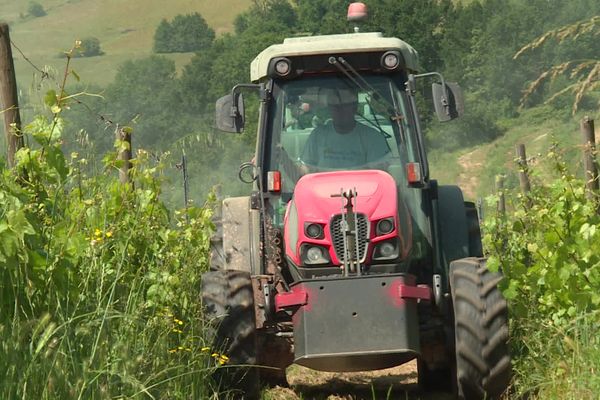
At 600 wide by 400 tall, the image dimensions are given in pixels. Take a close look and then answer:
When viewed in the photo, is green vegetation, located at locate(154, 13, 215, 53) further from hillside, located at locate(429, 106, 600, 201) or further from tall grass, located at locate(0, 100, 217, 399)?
tall grass, located at locate(0, 100, 217, 399)

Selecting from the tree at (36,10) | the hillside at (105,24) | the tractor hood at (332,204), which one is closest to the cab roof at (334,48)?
the tractor hood at (332,204)

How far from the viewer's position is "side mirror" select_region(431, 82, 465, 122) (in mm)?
8516

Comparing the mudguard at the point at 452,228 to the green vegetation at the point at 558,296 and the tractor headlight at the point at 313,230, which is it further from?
the tractor headlight at the point at 313,230

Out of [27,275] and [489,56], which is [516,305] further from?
[489,56]

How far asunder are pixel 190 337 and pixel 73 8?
122373 mm

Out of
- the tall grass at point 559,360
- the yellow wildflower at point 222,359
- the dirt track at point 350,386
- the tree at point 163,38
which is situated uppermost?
the tree at point 163,38

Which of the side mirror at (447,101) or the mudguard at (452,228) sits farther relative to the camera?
the mudguard at (452,228)

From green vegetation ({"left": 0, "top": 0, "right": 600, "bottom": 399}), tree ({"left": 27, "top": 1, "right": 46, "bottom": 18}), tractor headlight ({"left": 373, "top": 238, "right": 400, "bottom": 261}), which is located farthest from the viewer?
tree ({"left": 27, "top": 1, "right": 46, "bottom": 18})

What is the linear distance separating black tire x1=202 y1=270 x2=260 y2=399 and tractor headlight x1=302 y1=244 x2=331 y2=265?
382mm

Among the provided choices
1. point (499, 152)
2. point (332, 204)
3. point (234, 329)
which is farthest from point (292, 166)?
point (499, 152)

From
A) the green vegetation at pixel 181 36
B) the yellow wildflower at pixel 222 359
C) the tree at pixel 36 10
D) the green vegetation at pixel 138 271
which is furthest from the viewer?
the tree at pixel 36 10

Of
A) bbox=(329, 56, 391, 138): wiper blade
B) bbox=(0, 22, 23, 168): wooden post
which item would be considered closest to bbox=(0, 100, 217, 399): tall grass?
bbox=(0, 22, 23, 168): wooden post

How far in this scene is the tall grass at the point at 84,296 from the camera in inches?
221

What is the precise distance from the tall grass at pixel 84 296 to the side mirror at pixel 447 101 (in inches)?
80.9
